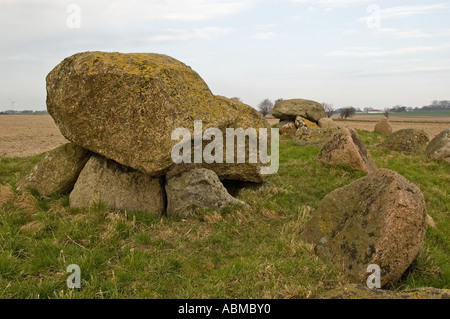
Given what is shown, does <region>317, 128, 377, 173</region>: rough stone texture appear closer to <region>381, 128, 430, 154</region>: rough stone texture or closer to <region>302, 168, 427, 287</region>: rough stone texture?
<region>381, 128, 430, 154</region>: rough stone texture

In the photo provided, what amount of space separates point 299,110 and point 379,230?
23.4m

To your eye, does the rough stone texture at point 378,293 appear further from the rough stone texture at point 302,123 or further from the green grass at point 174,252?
the rough stone texture at point 302,123

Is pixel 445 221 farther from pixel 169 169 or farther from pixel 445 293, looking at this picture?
pixel 169 169

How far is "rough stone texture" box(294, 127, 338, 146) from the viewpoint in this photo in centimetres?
1953

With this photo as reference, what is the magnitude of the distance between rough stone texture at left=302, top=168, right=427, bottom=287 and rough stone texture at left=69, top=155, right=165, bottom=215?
418cm

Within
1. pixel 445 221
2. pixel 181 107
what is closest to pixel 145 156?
pixel 181 107

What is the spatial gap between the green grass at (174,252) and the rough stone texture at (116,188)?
13.3 inches

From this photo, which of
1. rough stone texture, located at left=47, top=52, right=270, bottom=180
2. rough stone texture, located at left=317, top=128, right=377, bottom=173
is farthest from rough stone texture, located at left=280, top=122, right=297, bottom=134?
rough stone texture, located at left=47, top=52, right=270, bottom=180

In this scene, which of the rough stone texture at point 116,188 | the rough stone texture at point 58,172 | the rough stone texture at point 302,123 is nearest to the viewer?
the rough stone texture at point 116,188

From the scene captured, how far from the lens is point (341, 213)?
650cm

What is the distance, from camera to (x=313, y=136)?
20.2 meters

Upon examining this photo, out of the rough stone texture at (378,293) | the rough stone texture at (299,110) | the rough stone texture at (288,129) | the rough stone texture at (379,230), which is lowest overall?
the rough stone texture at (378,293)

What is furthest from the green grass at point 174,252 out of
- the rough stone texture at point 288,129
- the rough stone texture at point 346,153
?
the rough stone texture at point 288,129

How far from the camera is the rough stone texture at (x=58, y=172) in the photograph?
9.04 metres
